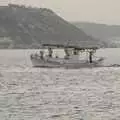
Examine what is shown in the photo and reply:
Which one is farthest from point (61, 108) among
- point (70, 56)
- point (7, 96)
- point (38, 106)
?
point (70, 56)

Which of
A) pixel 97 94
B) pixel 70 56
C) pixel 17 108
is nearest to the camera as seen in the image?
pixel 17 108

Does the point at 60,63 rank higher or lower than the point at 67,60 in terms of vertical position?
lower

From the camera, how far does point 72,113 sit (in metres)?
38.1

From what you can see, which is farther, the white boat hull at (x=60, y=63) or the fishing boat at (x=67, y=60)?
the white boat hull at (x=60, y=63)

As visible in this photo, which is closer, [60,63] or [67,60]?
[67,60]

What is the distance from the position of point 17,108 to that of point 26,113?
2404mm

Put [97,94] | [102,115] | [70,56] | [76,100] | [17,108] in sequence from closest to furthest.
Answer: [102,115] → [17,108] → [76,100] → [97,94] → [70,56]

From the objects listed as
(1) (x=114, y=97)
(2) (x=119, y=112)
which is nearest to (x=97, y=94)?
(1) (x=114, y=97)

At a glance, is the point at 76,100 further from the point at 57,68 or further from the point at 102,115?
the point at 57,68

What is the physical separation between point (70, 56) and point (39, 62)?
Answer: 7395mm

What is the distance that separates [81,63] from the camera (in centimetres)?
10988

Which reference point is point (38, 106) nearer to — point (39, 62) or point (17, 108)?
point (17, 108)

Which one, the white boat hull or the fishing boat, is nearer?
the fishing boat

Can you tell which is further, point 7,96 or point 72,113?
point 7,96
